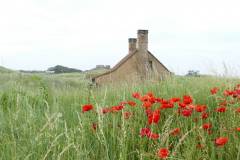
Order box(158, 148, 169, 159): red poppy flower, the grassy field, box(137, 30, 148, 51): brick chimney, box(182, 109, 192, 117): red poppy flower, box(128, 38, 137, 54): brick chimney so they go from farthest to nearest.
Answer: box(128, 38, 137, 54): brick chimney < box(137, 30, 148, 51): brick chimney < box(182, 109, 192, 117): red poppy flower < the grassy field < box(158, 148, 169, 159): red poppy flower

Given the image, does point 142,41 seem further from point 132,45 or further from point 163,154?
point 163,154

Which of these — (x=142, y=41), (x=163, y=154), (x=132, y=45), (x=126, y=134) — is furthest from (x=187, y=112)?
(x=132, y=45)

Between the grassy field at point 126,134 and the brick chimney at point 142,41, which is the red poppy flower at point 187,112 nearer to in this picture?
the grassy field at point 126,134

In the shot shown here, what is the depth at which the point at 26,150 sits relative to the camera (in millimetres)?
2160

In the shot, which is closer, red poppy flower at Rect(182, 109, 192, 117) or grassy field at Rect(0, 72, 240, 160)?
grassy field at Rect(0, 72, 240, 160)

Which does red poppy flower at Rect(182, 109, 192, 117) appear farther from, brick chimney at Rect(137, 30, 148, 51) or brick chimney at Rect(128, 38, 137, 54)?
brick chimney at Rect(128, 38, 137, 54)

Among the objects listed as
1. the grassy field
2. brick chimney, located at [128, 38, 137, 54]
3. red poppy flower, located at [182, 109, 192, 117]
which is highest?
brick chimney, located at [128, 38, 137, 54]

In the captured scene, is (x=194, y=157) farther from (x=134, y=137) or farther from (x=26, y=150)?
(x=26, y=150)

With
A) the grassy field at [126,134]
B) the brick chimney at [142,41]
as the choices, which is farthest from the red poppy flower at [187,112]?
the brick chimney at [142,41]

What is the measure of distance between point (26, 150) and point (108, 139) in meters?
0.73

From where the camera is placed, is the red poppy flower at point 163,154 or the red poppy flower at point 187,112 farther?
the red poppy flower at point 187,112

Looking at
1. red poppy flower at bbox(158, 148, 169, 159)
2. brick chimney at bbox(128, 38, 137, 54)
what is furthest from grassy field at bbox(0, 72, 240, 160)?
brick chimney at bbox(128, 38, 137, 54)

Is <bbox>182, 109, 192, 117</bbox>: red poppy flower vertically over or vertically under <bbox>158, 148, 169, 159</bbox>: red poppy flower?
over

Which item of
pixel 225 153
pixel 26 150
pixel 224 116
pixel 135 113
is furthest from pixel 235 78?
pixel 26 150
